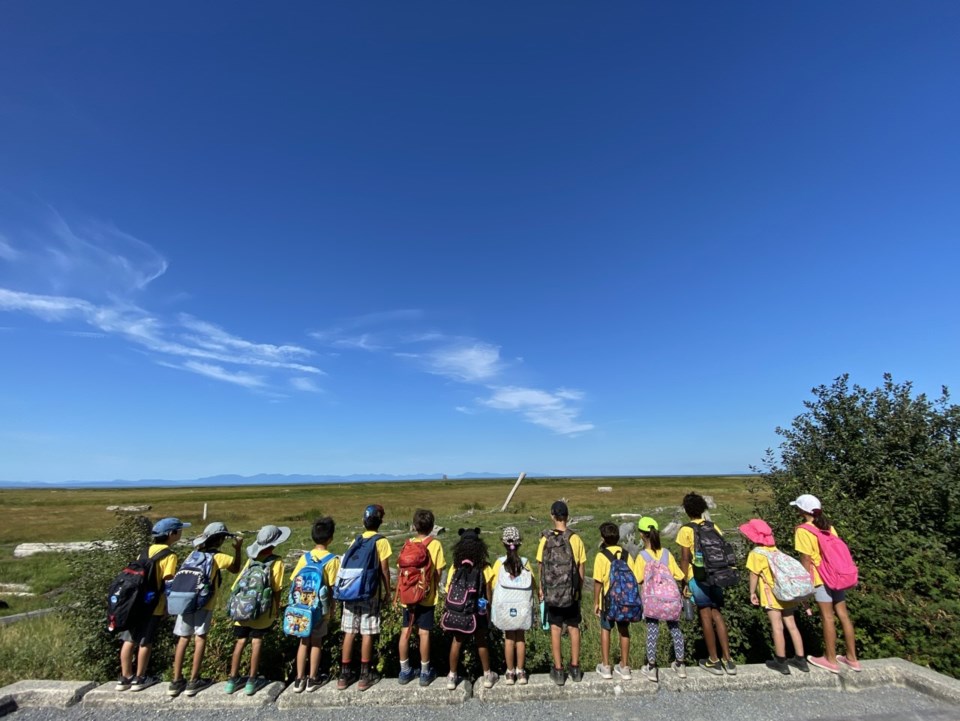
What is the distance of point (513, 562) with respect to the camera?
5594 mm

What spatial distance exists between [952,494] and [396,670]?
34.4 ft

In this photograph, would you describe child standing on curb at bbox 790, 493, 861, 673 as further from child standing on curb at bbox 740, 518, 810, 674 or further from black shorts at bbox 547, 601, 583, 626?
black shorts at bbox 547, 601, 583, 626

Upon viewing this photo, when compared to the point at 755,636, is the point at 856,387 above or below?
above

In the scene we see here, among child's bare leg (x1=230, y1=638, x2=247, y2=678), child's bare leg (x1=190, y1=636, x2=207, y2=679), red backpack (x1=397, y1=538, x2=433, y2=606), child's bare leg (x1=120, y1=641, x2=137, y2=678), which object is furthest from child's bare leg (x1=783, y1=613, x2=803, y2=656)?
child's bare leg (x1=120, y1=641, x2=137, y2=678)

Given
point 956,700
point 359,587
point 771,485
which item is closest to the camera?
point 956,700

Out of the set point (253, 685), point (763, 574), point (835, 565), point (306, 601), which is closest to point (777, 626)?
point (763, 574)

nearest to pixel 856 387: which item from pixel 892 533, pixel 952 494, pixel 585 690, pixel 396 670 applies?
pixel 952 494

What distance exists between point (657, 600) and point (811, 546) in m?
2.25

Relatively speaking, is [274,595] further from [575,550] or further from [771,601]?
[771,601]

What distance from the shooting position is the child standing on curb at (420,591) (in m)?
5.55

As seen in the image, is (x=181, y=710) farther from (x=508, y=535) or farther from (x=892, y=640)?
(x=892, y=640)

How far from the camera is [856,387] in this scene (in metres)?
11.3

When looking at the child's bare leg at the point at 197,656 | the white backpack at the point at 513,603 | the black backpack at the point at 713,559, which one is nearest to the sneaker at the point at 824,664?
the black backpack at the point at 713,559

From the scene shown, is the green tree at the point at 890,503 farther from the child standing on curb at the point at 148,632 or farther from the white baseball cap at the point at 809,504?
the child standing on curb at the point at 148,632
